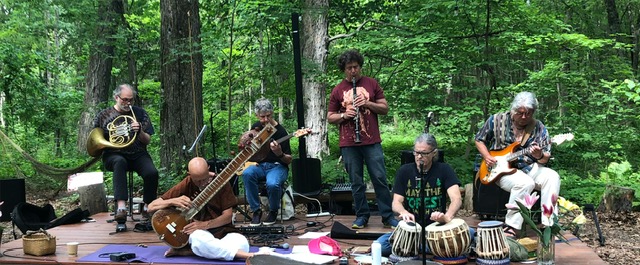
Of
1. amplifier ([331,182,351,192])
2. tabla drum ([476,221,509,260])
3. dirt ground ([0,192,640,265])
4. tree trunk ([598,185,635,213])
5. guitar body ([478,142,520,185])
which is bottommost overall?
dirt ground ([0,192,640,265])

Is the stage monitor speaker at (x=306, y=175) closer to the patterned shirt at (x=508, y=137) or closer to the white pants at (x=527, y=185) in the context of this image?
the patterned shirt at (x=508, y=137)

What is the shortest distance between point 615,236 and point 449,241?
10.3ft

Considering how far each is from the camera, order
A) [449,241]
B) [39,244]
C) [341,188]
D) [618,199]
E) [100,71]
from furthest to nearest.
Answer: [100,71]
[618,199]
[341,188]
[39,244]
[449,241]

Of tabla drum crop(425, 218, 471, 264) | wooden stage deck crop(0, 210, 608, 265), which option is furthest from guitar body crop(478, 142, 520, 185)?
tabla drum crop(425, 218, 471, 264)

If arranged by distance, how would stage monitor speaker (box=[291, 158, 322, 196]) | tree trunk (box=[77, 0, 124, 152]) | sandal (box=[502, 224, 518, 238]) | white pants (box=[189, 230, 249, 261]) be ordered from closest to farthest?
white pants (box=[189, 230, 249, 261]) < sandal (box=[502, 224, 518, 238]) < stage monitor speaker (box=[291, 158, 322, 196]) < tree trunk (box=[77, 0, 124, 152])

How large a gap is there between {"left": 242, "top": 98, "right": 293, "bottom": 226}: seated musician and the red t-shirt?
701 mm

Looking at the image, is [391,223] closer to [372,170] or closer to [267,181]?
[372,170]

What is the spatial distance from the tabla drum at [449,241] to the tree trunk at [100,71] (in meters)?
8.47

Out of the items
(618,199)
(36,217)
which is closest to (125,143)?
(36,217)

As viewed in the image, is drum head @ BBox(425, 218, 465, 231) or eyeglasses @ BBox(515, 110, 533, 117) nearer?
drum head @ BBox(425, 218, 465, 231)

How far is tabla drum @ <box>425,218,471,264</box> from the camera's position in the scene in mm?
3613

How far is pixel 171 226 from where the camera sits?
4.10 meters

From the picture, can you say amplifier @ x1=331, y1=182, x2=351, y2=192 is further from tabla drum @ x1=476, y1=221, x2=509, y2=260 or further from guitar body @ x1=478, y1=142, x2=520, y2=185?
tabla drum @ x1=476, y1=221, x2=509, y2=260

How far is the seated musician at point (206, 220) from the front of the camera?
4.01 metres
